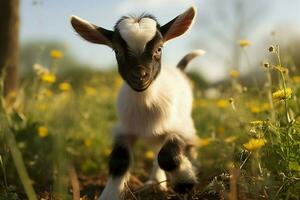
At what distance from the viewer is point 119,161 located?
4.36 meters

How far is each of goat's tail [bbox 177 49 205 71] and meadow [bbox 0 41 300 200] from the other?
51cm

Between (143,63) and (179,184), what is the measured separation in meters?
0.96

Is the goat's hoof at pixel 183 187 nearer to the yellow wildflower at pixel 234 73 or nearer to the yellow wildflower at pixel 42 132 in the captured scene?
the yellow wildflower at pixel 42 132

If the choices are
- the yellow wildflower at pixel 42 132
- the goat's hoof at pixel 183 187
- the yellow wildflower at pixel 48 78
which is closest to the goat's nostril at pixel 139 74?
the goat's hoof at pixel 183 187

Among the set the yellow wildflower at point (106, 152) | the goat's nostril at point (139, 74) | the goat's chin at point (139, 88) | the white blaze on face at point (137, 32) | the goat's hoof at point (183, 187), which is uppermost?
the white blaze on face at point (137, 32)

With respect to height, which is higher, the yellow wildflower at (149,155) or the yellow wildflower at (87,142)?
the yellow wildflower at (87,142)

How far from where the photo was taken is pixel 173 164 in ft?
13.8

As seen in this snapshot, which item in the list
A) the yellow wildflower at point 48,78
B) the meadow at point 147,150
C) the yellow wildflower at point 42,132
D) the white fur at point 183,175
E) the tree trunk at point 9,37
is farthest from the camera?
the tree trunk at point 9,37

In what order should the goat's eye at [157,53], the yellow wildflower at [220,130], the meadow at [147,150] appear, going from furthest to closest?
1. the yellow wildflower at [220,130]
2. the goat's eye at [157,53]
3. the meadow at [147,150]

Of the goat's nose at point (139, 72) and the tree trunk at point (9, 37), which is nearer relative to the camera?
the goat's nose at point (139, 72)

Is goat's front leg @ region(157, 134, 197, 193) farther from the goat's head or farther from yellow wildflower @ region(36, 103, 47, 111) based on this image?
yellow wildflower @ region(36, 103, 47, 111)

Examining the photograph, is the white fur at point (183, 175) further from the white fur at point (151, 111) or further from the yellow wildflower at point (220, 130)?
the yellow wildflower at point (220, 130)

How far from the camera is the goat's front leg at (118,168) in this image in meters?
4.21

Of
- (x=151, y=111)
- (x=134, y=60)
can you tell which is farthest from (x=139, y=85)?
(x=151, y=111)
